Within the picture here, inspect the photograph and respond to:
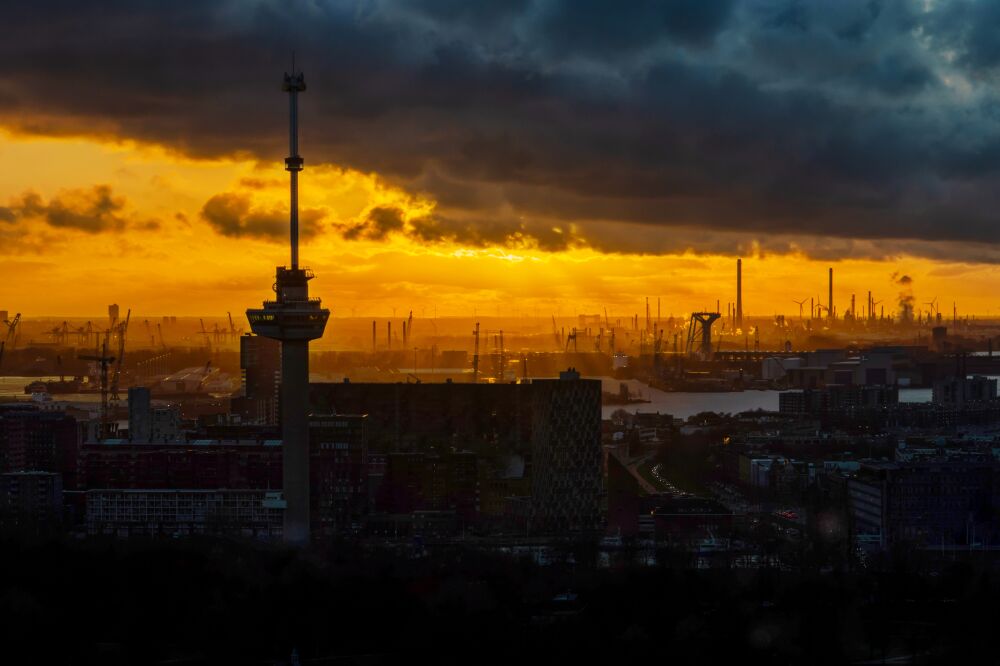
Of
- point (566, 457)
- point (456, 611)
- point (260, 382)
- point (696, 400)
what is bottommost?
point (456, 611)

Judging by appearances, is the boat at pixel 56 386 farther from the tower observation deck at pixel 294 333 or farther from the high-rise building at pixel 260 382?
the tower observation deck at pixel 294 333

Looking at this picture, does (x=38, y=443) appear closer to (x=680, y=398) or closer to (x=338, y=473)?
(x=338, y=473)

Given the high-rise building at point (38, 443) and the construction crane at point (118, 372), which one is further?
the construction crane at point (118, 372)

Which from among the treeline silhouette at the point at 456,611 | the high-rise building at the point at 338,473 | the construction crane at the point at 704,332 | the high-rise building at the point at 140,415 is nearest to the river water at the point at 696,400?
the construction crane at the point at 704,332

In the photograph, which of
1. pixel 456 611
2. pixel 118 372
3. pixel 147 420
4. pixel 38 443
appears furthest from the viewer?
pixel 118 372

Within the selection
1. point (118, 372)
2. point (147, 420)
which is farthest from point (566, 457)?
point (118, 372)

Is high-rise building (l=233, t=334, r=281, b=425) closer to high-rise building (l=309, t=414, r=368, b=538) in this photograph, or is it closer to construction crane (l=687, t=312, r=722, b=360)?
high-rise building (l=309, t=414, r=368, b=538)

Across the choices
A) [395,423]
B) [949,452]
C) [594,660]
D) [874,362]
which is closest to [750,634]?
[594,660]
